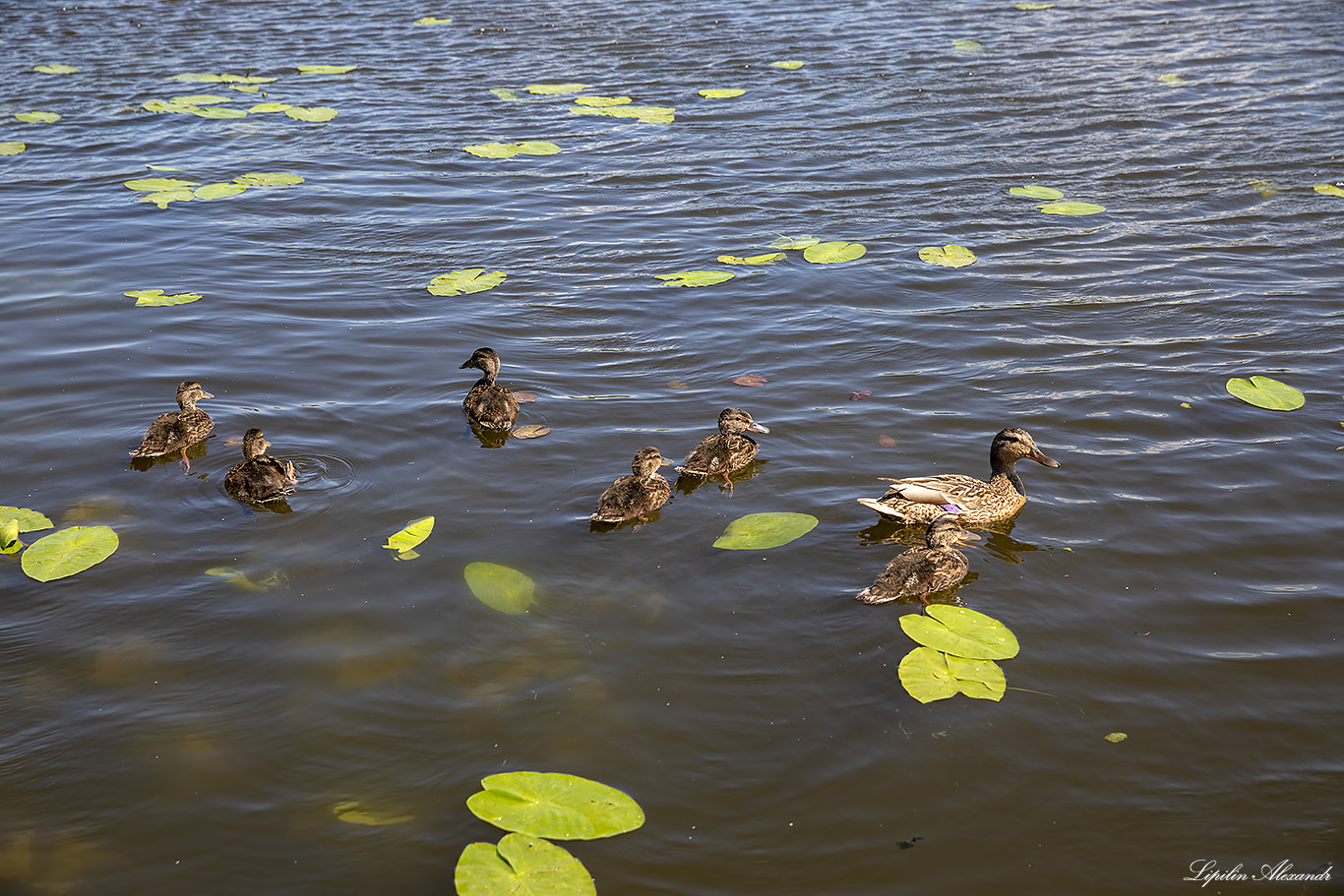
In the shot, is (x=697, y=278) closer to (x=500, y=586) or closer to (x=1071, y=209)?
(x=1071, y=209)

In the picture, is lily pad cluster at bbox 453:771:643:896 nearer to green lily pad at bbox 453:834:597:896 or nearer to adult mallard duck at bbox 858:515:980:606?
green lily pad at bbox 453:834:597:896

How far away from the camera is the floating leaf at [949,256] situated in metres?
9.98

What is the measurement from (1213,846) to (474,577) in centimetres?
385

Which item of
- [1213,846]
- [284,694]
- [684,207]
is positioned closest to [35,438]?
[284,694]

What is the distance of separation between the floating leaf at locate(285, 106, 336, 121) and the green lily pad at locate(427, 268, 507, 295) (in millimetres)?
6208

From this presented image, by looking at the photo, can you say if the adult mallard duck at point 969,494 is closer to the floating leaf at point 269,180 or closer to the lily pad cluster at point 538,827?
the lily pad cluster at point 538,827

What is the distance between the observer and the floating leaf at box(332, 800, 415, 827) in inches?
178

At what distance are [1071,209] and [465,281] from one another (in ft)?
20.6

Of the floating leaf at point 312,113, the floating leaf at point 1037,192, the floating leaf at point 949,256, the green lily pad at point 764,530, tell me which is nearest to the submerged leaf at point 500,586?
the green lily pad at point 764,530

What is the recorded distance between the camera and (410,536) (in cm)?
637

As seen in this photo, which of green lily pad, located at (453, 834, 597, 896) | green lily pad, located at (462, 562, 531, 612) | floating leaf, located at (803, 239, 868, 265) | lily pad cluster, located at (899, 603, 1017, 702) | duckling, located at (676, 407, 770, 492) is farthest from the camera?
floating leaf, located at (803, 239, 868, 265)

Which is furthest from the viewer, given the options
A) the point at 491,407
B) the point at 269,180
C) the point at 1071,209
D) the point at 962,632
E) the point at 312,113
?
the point at 312,113

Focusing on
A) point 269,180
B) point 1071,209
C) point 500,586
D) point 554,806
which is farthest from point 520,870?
point 269,180

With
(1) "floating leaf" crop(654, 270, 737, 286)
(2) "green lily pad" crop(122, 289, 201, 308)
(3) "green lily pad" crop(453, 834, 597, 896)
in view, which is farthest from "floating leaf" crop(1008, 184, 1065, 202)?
(3) "green lily pad" crop(453, 834, 597, 896)
